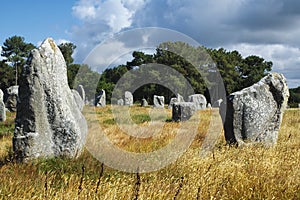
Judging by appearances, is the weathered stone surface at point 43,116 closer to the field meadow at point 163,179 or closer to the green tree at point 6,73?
the field meadow at point 163,179

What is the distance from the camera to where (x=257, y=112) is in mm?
9641

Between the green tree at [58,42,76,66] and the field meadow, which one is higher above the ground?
the green tree at [58,42,76,66]

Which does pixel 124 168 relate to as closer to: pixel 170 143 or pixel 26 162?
pixel 26 162

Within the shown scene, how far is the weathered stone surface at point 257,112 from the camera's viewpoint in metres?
9.45

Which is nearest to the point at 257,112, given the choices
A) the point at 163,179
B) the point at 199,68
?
the point at 163,179

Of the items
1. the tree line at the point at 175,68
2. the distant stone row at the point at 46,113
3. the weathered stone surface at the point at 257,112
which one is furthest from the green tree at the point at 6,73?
the distant stone row at the point at 46,113

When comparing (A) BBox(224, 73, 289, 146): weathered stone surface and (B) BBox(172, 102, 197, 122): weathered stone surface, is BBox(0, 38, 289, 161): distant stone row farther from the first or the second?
(B) BBox(172, 102, 197, 122): weathered stone surface

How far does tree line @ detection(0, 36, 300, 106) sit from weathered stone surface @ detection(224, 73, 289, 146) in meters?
33.7

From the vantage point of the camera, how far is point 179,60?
5200 cm

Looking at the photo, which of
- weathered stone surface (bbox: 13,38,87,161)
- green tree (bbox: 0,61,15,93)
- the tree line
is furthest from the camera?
green tree (bbox: 0,61,15,93)

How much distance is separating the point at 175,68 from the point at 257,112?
135 ft

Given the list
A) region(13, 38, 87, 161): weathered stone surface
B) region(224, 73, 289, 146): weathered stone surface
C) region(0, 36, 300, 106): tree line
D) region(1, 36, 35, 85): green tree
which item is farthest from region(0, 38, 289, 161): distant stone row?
region(1, 36, 35, 85): green tree

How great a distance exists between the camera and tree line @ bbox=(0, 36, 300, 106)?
165 ft

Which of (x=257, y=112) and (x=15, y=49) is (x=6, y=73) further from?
(x=257, y=112)
